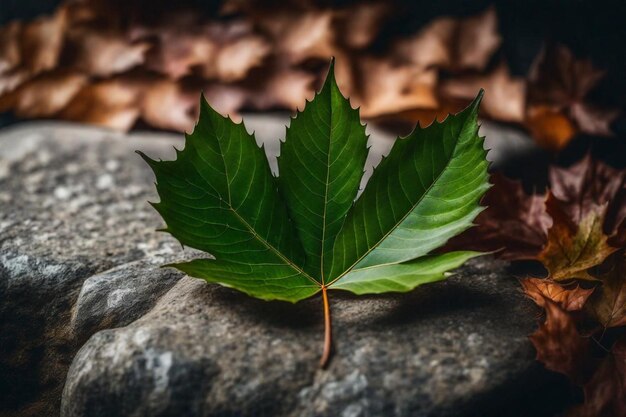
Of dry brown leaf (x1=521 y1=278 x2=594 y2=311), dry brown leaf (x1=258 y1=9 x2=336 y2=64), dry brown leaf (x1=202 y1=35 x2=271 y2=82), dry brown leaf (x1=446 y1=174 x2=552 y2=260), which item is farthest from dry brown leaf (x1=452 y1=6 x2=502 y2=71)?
dry brown leaf (x1=521 y1=278 x2=594 y2=311)

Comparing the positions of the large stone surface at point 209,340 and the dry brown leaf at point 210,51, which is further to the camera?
the dry brown leaf at point 210,51

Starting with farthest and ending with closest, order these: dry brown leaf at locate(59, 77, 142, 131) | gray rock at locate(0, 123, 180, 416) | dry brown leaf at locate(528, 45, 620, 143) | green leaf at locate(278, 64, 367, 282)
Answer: dry brown leaf at locate(59, 77, 142, 131), dry brown leaf at locate(528, 45, 620, 143), gray rock at locate(0, 123, 180, 416), green leaf at locate(278, 64, 367, 282)

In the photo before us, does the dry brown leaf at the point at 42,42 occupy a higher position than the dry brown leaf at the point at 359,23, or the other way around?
the dry brown leaf at the point at 42,42

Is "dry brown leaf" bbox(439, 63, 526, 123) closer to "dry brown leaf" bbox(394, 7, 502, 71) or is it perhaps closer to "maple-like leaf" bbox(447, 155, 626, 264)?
"dry brown leaf" bbox(394, 7, 502, 71)

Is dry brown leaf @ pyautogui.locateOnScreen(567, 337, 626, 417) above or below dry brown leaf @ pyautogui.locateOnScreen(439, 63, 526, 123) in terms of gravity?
below

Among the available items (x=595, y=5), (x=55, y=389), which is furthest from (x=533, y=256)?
(x=595, y=5)

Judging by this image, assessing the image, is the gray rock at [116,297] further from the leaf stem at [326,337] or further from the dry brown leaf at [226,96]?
the dry brown leaf at [226,96]

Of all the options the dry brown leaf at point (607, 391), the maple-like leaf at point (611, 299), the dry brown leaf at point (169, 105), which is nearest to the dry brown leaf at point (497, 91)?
the dry brown leaf at point (169, 105)
